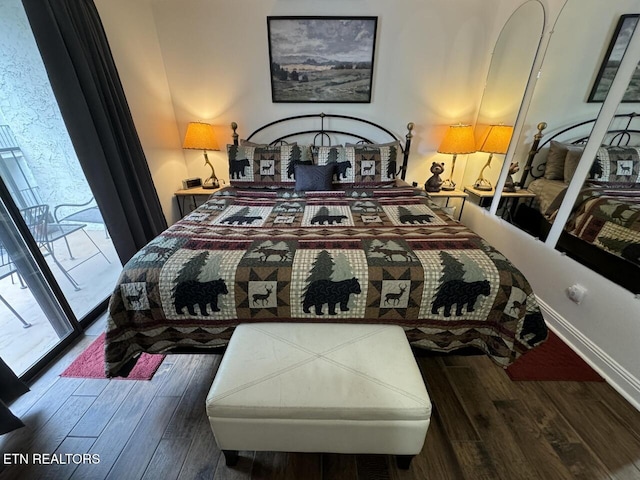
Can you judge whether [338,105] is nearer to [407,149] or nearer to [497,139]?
[407,149]

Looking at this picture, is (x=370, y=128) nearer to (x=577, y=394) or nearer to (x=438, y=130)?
(x=438, y=130)

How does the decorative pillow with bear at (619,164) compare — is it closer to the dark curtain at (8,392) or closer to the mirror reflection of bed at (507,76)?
the mirror reflection of bed at (507,76)

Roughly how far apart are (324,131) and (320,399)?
2.75 metres

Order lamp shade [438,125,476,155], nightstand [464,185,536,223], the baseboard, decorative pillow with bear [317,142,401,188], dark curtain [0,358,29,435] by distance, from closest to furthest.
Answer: dark curtain [0,358,29,435] → the baseboard → nightstand [464,185,536,223] → decorative pillow with bear [317,142,401,188] → lamp shade [438,125,476,155]

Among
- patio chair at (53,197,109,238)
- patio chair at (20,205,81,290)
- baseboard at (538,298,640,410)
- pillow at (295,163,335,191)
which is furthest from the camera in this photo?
pillow at (295,163,335,191)

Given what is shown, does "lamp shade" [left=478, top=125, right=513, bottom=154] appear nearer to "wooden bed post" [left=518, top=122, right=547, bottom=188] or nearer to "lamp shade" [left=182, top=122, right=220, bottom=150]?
"wooden bed post" [left=518, top=122, right=547, bottom=188]

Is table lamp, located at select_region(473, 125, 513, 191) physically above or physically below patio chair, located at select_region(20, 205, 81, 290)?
above

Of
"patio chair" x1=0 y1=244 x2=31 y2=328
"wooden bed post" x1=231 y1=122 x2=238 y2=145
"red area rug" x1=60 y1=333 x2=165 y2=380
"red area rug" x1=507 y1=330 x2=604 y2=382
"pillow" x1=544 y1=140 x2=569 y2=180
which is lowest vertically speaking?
"red area rug" x1=60 y1=333 x2=165 y2=380

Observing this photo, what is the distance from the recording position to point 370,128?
2.94 m

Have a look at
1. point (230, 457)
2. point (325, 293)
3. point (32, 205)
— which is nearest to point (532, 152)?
point (325, 293)

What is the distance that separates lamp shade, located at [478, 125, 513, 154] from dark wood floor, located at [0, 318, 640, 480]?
194cm

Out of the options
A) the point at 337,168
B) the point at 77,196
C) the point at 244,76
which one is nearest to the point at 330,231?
the point at 337,168

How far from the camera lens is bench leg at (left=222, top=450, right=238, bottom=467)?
1038 millimetres

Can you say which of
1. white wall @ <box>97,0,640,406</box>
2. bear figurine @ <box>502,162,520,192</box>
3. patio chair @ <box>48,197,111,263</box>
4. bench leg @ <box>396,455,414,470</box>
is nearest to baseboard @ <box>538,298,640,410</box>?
white wall @ <box>97,0,640,406</box>
